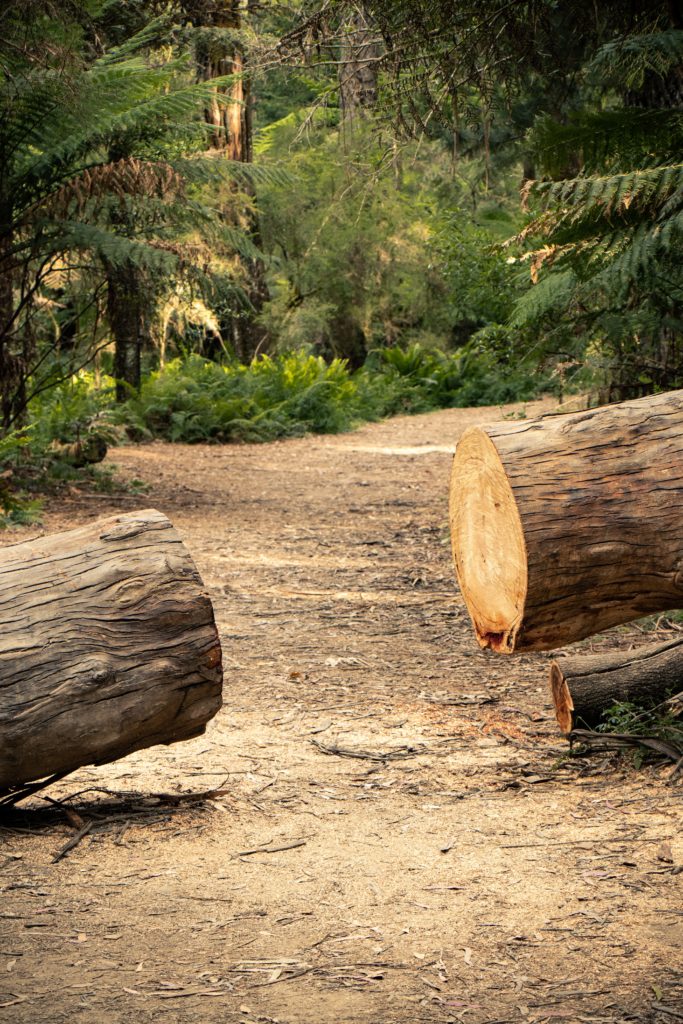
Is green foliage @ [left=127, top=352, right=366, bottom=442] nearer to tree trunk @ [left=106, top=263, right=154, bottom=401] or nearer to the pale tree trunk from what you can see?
tree trunk @ [left=106, top=263, right=154, bottom=401]

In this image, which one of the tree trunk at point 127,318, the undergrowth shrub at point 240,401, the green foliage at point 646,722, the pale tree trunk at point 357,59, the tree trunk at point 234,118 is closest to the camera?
the green foliage at point 646,722

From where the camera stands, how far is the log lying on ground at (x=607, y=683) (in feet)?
13.6

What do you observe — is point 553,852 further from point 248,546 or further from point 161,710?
point 248,546

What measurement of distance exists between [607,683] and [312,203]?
18976mm

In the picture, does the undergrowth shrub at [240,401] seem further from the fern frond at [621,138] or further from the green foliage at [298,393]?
the fern frond at [621,138]

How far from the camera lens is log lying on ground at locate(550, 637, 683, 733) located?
414 cm

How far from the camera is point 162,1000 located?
8.01 ft

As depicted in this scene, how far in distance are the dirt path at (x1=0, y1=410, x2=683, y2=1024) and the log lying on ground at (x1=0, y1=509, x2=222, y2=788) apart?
314mm

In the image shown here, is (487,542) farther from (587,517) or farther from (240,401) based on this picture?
(240,401)

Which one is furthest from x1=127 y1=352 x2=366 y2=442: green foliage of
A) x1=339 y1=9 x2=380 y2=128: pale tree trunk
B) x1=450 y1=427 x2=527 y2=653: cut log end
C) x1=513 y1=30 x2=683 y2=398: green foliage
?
x1=450 y1=427 x2=527 y2=653: cut log end

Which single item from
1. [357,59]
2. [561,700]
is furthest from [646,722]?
[357,59]

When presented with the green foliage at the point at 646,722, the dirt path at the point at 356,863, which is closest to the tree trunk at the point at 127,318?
the dirt path at the point at 356,863

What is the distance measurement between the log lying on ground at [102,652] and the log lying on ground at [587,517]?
3.44ft

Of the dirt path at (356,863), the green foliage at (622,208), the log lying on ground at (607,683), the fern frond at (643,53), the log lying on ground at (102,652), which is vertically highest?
the fern frond at (643,53)
